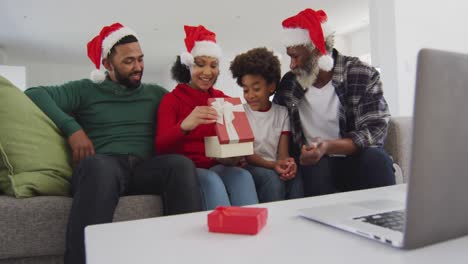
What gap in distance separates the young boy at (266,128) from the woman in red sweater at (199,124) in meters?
0.09

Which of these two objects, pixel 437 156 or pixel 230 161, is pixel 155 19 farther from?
pixel 437 156

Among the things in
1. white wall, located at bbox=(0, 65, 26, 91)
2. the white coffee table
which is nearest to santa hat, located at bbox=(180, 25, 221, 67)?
the white coffee table

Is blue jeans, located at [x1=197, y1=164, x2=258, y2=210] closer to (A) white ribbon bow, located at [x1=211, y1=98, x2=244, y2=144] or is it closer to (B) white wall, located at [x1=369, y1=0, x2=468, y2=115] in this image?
(A) white ribbon bow, located at [x1=211, y1=98, x2=244, y2=144]

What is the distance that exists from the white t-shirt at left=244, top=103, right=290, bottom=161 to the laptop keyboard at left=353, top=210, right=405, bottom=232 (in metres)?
0.99

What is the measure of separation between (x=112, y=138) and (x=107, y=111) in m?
0.11

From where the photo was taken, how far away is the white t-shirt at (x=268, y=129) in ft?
5.22

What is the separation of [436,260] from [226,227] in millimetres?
261

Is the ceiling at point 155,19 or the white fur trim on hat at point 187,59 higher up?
the ceiling at point 155,19

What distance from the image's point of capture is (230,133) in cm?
132

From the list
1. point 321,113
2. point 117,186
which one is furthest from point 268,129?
point 117,186

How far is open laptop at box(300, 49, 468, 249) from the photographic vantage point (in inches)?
15.4

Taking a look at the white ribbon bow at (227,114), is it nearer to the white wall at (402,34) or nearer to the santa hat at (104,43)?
the santa hat at (104,43)

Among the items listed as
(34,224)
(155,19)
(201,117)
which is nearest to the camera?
(34,224)

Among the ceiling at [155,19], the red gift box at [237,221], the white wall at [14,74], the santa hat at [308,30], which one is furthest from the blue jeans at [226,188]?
the white wall at [14,74]
